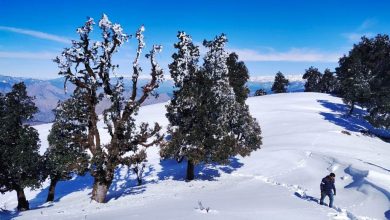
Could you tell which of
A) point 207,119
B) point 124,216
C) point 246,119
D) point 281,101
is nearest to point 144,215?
point 124,216

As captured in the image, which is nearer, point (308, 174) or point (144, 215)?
point (144, 215)

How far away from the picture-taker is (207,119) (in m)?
37.1

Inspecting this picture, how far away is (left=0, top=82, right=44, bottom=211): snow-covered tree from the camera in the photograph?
33.1 meters

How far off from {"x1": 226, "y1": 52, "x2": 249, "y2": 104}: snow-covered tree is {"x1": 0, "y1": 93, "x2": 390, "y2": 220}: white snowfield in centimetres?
916

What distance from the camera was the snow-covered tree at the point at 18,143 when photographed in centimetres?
3312

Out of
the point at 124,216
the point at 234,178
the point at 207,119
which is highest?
the point at 207,119

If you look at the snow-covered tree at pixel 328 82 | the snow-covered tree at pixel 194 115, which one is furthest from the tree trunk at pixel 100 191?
the snow-covered tree at pixel 328 82

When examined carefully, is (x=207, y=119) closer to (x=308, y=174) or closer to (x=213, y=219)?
(x=308, y=174)

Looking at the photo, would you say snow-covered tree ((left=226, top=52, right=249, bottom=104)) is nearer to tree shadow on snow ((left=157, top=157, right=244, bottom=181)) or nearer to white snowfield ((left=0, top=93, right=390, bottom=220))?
white snowfield ((left=0, top=93, right=390, bottom=220))

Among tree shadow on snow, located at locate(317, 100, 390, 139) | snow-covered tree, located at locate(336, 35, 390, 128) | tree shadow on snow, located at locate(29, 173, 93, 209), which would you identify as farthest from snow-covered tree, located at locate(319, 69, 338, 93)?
tree shadow on snow, located at locate(29, 173, 93, 209)

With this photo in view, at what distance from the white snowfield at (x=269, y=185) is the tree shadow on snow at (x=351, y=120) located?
468mm

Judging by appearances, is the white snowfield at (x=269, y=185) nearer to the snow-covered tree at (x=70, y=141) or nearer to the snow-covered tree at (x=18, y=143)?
the snow-covered tree at (x=70, y=141)

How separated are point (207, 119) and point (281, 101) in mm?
78800

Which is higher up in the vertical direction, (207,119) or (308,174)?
(207,119)
